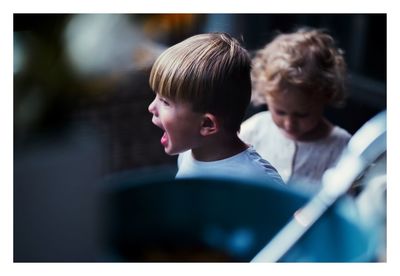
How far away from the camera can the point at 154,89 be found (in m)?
2.59

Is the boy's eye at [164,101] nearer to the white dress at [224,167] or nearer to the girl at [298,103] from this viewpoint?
the white dress at [224,167]

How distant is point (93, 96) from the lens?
8.62ft

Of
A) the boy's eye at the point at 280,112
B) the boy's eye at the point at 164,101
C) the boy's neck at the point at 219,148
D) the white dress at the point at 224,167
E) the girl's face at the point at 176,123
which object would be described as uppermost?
the boy's eye at the point at 164,101

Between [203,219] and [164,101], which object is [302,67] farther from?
[203,219]

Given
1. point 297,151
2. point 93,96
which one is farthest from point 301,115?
point 93,96

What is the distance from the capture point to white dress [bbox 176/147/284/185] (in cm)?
262

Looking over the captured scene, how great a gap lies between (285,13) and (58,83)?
35.8 inches

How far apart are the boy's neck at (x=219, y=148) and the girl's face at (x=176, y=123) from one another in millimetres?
34

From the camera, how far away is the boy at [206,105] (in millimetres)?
2545

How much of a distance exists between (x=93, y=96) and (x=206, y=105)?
437 millimetres

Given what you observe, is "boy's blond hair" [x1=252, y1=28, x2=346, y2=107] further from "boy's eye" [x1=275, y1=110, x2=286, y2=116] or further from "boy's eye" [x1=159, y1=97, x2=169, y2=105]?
"boy's eye" [x1=159, y1=97, x2=169, y2=105]

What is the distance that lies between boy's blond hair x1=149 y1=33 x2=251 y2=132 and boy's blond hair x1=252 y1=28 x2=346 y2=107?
0.20 ft

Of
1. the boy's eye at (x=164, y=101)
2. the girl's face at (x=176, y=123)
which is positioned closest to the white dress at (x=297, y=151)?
the girl's face at (x=176, y=123)
